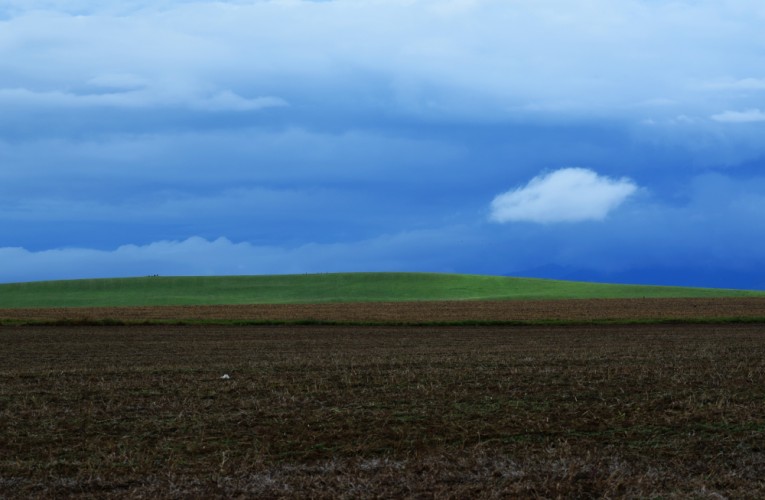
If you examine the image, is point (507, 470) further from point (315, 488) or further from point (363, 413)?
point (363, 413)

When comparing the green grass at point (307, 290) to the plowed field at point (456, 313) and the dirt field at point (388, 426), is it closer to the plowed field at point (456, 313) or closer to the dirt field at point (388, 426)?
the plowed field at point (456, 313)

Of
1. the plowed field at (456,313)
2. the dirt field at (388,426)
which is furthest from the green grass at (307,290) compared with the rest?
the dirt field at (388,426)

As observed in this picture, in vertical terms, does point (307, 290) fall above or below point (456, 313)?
above

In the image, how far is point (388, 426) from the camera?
1204 centimetres

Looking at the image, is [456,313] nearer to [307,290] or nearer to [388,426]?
[388,426]

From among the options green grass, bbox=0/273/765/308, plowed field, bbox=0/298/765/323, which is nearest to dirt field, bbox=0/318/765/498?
plowed field, bbox=0/298/765/323

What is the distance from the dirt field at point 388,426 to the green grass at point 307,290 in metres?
50.0

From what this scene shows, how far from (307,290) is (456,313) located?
115 feet

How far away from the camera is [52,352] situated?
24734 mm

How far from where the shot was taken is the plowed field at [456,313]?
4119cm

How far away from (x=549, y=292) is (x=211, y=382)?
2419 inches

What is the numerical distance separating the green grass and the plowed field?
15.2 m

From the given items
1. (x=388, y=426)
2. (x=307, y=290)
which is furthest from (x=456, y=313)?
(x=307, y=290)

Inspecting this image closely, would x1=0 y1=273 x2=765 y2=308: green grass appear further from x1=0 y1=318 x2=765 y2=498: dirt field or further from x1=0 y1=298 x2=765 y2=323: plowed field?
x1=0 y1=318 x2=765 y2=498: dirt field
